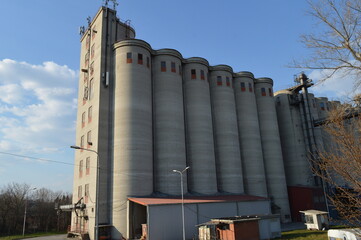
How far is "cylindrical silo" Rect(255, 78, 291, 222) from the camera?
55.0m

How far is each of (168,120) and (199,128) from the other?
20.7 feet

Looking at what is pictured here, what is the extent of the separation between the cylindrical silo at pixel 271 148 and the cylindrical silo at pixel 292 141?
585 cm

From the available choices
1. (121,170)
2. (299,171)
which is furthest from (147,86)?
(299,171)

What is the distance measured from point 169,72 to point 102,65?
11.1 meters

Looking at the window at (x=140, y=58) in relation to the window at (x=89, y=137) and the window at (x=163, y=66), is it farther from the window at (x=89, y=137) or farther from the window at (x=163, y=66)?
the window at (x=89, y=137)

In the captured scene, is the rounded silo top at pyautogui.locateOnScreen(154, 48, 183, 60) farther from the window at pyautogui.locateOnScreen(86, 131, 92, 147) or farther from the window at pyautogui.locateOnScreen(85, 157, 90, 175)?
the window at pyautogui.locateOnScreen(85, 157, 90, 175)

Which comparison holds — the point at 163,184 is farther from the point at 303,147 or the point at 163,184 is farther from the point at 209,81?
the point at 303,147

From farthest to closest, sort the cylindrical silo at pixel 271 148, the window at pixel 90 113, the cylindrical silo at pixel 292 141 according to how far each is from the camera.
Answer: the cylindrical silo at pixel 292 141 → the cylindrical silo at pixel 271 148 → the window at pixel 90 113

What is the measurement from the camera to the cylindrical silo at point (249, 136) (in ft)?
173

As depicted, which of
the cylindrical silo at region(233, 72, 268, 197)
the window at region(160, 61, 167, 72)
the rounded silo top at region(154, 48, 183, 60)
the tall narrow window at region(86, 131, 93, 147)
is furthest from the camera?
the cylindrical silo at region(233, 72, 268, 197)

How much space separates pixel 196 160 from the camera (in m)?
46.7

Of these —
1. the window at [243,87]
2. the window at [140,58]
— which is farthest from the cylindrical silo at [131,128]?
the window at [243,87]

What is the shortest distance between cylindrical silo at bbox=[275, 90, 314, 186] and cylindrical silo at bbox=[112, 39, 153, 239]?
35411 mm

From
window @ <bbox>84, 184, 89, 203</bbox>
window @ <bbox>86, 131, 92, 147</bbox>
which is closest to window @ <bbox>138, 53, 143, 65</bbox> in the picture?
window @ <bbox>86, 131, 92, 147</bbox>
